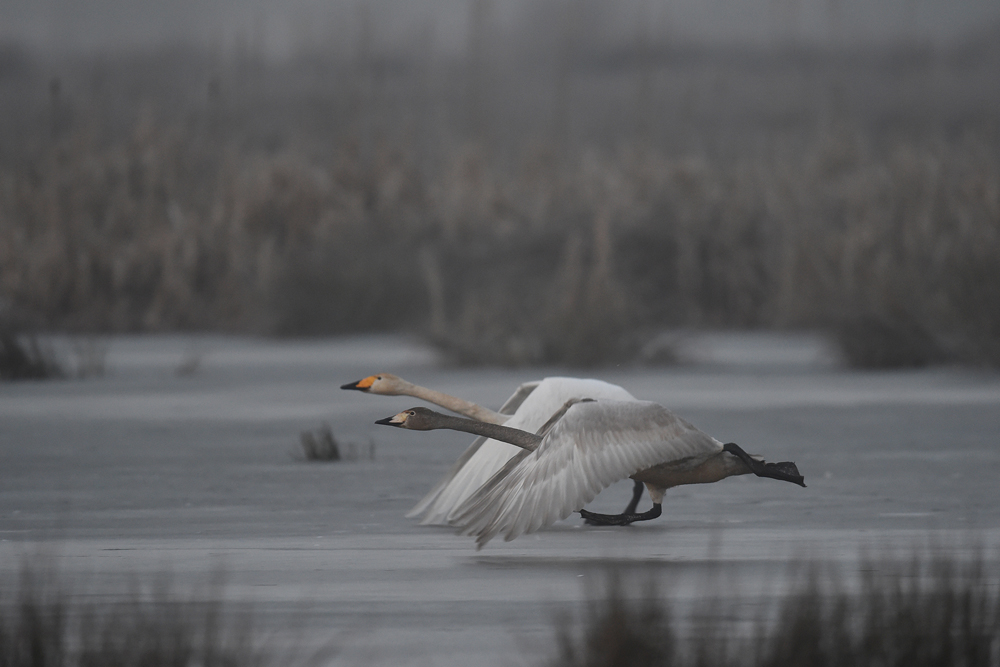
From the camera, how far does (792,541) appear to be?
630cm

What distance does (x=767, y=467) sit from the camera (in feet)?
20.2

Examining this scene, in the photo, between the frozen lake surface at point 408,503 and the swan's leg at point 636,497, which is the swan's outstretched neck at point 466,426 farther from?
the swan's leg at point 636,497

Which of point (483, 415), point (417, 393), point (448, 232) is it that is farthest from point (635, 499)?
point (448, 232)

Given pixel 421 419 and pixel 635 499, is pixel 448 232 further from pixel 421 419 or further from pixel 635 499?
pixel 421 419

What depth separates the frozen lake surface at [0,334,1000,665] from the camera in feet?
16.9

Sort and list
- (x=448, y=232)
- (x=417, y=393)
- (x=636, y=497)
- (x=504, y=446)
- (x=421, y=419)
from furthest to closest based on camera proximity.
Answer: (x=448, y=232)
(x=636, y=497)
(x=504, y=446)
(x=417, y=393)
(x=421, y=419)

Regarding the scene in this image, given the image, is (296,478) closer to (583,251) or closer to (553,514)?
(553,514)

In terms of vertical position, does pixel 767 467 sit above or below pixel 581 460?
below

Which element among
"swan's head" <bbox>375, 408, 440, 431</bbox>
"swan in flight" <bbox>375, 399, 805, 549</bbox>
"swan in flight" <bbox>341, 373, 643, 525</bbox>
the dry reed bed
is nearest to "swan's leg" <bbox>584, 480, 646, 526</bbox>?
"swan in flight" <bbox>341, 373, 643, 525</bbox>

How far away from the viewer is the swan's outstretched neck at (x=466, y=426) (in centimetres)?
608

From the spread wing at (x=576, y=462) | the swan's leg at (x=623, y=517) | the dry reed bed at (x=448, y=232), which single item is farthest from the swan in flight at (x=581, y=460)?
the dry reed bed at (x=448, y=232)

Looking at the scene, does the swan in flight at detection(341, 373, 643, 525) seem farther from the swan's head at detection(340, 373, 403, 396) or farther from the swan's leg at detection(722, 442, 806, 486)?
the swan's leg at detection(722, 442, 806, 486)

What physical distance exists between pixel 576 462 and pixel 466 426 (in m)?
0.57

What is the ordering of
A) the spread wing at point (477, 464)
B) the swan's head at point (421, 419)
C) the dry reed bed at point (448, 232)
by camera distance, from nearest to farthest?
1. the swan's head at point (421, 419)
2. the spread wing at point (477, 464)
3. the dry reed bed at point (448, 232)
